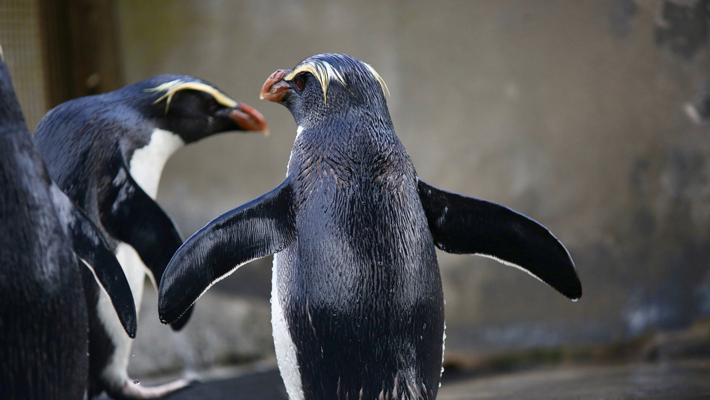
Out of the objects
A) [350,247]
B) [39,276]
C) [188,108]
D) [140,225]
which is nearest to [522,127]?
[188,108]

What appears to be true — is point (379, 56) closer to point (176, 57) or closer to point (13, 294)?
point (176, 57)

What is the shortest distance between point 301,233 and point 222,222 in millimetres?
135

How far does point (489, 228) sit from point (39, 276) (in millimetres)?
785

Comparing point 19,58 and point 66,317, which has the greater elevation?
point 19,58

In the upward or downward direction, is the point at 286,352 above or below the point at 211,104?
below

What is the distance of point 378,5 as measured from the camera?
11.1 ft

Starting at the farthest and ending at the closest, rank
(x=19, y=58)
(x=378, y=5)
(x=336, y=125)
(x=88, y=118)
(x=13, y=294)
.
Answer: (x=378, y=5)
(x=19, y=58)
(x=88, y=118)
(x=336, y=125)
(x=13, y=294)

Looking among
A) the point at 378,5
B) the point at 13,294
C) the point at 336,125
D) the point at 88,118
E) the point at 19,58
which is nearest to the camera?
the point at 13,294

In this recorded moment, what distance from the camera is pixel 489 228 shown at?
1135 mm

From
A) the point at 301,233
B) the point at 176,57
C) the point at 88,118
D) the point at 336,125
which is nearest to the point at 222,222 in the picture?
the point at 301,233

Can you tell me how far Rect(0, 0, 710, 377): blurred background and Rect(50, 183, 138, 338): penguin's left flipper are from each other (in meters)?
1.72

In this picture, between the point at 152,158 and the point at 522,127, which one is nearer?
the point at 152,158

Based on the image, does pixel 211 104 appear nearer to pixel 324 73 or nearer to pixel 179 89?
pixel 179 89

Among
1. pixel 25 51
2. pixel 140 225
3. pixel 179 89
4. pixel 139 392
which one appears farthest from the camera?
pixel 25 51
